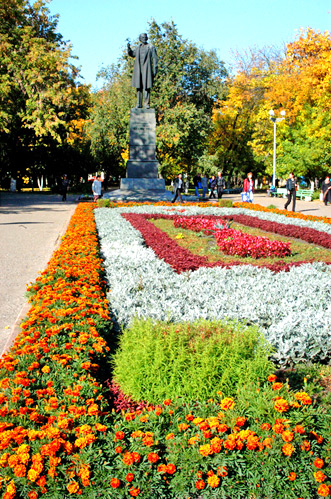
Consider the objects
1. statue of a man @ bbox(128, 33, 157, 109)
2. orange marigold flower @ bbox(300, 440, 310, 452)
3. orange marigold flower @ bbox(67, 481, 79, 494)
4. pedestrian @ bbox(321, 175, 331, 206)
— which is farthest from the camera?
pedestrian @ bbox(321, 175, 331, 206)

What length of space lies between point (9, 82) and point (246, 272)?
2407cm

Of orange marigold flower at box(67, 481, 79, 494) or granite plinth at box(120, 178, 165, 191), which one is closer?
orange marigold flower at box(67, 481, 79, 494)

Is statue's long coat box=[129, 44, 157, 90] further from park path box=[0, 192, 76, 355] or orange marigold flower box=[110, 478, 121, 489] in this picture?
orange marigold flower box=[110, 478, 121, 489]

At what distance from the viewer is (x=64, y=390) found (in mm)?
2703

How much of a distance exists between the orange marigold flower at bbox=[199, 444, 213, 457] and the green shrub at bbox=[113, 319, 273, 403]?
580mm

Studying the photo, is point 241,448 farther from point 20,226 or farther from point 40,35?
point 40,35

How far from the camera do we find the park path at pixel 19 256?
16.4 ft

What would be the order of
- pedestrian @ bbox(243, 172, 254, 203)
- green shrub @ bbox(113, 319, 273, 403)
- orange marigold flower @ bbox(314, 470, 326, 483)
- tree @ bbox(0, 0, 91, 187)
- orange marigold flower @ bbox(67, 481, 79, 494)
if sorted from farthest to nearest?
tree @ bbox(0, 0, 91, 187), pedestrian @ bbox(243, 172, 254, 203), green shrub @ bbox(113, 319, 273, 403), orange marigold flower @ bbox(314, 470, 326, 483), orange marigold flower @ bbox(67, 481, 79, 494)

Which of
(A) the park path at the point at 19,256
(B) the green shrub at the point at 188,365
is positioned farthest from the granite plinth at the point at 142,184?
(B) the green shrub at the point at 188,365

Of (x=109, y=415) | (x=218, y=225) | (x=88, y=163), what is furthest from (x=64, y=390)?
(x=88, y=163)

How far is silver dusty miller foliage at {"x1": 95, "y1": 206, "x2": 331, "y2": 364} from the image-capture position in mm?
3896

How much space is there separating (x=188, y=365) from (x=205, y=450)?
30.3 inches

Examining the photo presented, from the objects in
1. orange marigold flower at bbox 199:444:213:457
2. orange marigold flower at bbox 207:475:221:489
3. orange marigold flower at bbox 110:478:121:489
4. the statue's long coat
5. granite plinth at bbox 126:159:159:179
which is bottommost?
orange marigold flower at bbox 207:475:221:489

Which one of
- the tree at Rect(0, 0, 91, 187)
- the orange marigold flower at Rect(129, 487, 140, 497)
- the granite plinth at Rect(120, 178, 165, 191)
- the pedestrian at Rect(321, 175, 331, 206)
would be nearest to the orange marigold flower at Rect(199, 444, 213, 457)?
the orange marigold flower at Rect(129, 487, 140, 497)
